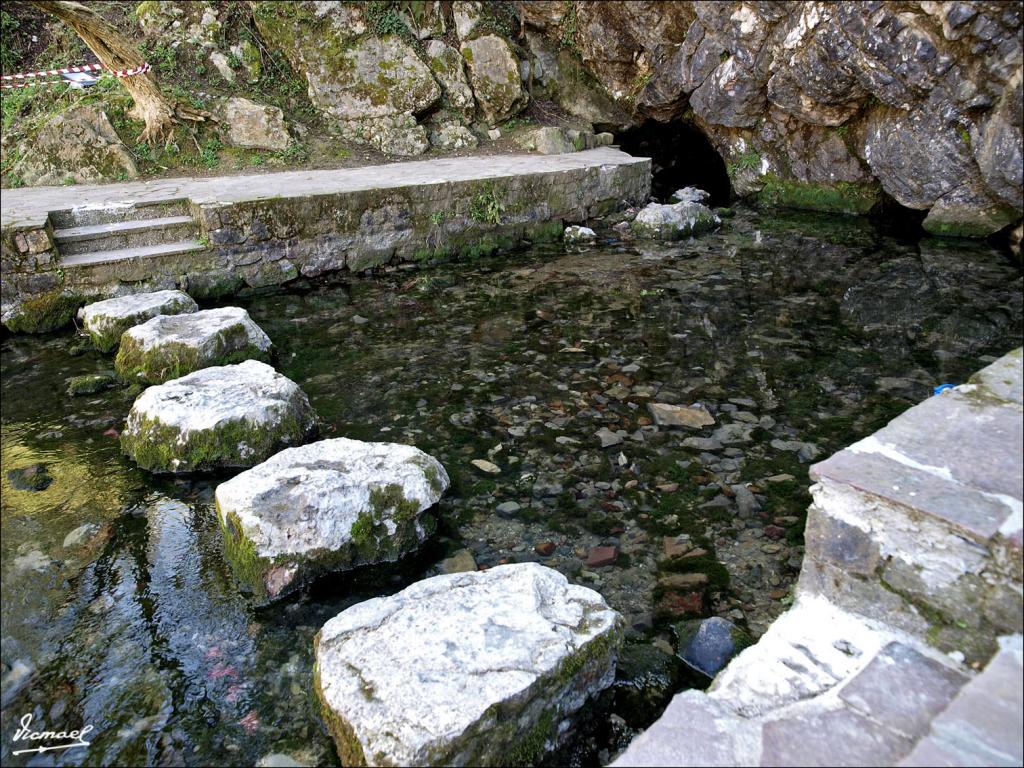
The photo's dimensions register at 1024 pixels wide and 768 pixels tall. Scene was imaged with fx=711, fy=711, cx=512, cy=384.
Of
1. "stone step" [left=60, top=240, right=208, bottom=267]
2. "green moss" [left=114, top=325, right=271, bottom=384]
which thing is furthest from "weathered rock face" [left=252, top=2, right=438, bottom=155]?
"green moss" [left=114, top=325, right=271, bottom=384]

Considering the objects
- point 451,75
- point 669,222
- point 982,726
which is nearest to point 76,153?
point 451,75

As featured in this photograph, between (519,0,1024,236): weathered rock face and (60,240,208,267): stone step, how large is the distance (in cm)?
815

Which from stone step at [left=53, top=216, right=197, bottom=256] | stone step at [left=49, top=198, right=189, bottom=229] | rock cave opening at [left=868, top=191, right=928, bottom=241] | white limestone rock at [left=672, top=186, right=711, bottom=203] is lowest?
rock cave opening at [left=868, top=191, right=928, bottom=241]

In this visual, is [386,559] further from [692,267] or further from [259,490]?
[692,267]

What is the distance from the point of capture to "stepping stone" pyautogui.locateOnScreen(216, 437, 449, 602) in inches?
125

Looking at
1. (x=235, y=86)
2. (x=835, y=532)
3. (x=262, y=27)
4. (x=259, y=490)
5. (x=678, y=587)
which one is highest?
(x=262, y=27)

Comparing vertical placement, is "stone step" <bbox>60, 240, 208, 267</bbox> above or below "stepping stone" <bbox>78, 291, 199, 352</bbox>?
above

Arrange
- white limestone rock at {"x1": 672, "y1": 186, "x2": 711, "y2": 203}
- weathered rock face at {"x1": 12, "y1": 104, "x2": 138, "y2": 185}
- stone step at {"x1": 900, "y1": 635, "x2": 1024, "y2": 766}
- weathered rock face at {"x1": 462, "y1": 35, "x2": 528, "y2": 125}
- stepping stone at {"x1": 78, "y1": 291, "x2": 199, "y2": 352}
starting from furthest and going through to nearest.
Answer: weathered rock face at {"x1": 462, "y1": 35, "x2": 528, "y2": 125}, white limestone rock at {"x1": 672, "y1": 186, "x2": 711, "y2": 203}, weathered rock face at {"x1": 12, "y1": 104, "x2": 138, "y2": 185}, stepping stone at {"x1": 78, "y1": 291, "x2": 199, "y2": 352}, stone step at {"x1": 900, "y1": 635, "x2": 1024, "y2": 766}

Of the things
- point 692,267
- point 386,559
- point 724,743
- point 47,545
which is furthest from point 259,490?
point 692,267

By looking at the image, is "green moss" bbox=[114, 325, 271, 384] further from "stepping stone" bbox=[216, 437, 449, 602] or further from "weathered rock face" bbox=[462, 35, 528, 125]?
"weathered rock face" bbox=[462, 35, 528, 125]

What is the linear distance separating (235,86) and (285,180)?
317cm

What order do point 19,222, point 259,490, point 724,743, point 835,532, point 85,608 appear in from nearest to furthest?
point 724,743, point 835,532, point 85,608, point 259,490, point 19,222

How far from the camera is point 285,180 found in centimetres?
880

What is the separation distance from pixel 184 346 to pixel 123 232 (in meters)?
2.54
